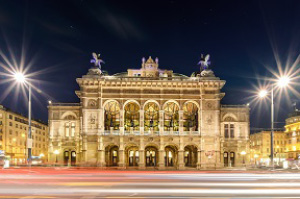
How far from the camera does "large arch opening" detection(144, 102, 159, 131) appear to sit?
62.7 m

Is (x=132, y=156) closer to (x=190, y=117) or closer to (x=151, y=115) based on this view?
(x=151, y=115)

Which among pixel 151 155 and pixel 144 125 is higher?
pixel 144 125

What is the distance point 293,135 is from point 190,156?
58.3 m

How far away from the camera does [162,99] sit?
188ft

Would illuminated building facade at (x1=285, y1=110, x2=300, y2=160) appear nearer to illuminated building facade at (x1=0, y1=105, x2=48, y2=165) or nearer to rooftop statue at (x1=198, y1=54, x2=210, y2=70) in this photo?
rooftop statue at (x1=198, y1=54, x2=210, y2=70)

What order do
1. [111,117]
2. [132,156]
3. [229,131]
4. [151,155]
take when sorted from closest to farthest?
1. [229,131]
2. [111,117]
3. [151,155]
4. [132,156]

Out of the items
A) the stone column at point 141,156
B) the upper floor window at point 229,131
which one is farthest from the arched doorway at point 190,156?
the stone column at point 141,156

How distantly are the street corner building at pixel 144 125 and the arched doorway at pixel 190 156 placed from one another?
33cm

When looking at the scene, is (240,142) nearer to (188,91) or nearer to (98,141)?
(188,91)

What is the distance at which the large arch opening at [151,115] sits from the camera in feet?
206

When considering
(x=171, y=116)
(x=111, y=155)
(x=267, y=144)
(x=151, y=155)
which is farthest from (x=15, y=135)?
(x=267, y=144)

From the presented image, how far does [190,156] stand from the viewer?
64312 millimetres

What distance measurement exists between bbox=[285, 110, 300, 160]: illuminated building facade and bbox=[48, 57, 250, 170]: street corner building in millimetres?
53106

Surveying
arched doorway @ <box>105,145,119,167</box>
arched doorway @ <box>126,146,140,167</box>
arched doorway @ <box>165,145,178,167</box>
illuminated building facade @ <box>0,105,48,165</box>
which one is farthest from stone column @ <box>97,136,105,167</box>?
illuminated building facade @ <box>0,105,48,165</box>
